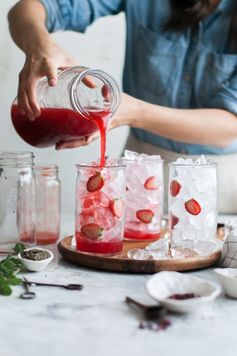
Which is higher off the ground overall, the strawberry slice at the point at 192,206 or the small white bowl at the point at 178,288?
the strawberry slice at the point at 192,206

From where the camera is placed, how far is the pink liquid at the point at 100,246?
1160mm

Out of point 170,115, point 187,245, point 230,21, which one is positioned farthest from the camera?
point 230,21

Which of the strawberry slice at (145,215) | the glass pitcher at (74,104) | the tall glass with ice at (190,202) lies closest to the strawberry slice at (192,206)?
the tall glass with ice at (190,202)

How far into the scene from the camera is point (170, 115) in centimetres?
164

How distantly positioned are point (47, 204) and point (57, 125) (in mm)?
230

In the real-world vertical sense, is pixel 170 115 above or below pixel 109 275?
above

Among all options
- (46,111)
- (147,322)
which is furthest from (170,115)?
(147,322)

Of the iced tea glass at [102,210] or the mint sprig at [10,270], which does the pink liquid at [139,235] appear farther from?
the mint sprig at [10,270]

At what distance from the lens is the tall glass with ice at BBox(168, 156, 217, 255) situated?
1217 mm

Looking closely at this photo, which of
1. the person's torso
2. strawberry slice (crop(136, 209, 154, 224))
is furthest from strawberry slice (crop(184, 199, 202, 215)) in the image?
the person's torso

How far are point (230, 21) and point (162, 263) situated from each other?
1.00 m

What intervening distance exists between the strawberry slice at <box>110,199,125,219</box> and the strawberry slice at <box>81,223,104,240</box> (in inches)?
1.6

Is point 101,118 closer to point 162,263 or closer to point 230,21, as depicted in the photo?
point 162,263

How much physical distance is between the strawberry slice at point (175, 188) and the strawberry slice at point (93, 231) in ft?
0.58
